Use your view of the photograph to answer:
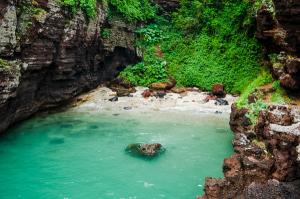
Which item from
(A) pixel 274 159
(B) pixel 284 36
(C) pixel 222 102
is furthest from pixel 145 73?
(A) pixel 274 159

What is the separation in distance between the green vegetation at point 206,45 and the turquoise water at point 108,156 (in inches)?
245

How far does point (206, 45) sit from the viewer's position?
2827cm

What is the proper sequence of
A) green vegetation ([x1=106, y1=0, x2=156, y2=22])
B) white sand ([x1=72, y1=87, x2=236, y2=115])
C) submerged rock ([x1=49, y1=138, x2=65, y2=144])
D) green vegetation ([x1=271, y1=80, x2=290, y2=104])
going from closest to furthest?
green vegetation ([x1=271, y1=80, x2=290, y2=104]) < submerged rock ([x1=49, y1=138, x2=65, y2=144]) < white sand ([x1=72, y1=87, x2=236, y2=115]) < green vegetation ([x1=106, y1=0, x2=156, y2=22])

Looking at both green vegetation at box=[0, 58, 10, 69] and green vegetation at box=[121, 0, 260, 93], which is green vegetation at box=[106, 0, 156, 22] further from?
green vegetation at box=[0, 58, 10, 69]

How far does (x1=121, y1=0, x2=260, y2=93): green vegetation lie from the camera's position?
25922 millimetres

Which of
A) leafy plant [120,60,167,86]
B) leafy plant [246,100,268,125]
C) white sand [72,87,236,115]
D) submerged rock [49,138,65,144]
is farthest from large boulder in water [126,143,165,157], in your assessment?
leafy plant [120,60,167,86]

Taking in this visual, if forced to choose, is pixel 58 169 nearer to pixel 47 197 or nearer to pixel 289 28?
pixel 47 197

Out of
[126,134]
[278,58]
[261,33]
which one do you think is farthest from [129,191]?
[261,33]

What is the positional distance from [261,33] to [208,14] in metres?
11.0

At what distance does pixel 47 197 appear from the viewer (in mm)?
12297

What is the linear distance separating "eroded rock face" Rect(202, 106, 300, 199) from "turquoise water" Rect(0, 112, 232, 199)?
2888mm

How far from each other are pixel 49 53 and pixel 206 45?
13.7 meters

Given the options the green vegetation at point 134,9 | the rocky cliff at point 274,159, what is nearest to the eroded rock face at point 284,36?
the rocky cliff at point 274,159

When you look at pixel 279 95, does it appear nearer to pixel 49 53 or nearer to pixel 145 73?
pixel 49 53
